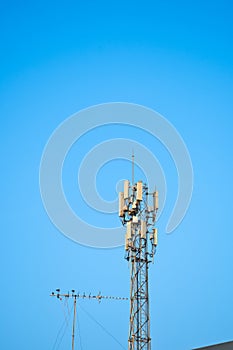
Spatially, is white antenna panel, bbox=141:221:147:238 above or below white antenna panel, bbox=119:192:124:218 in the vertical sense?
below

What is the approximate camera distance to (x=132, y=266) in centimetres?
1505

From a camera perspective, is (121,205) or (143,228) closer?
(143,228)

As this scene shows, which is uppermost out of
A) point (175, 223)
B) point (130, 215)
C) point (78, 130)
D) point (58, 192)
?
point (78, 130)

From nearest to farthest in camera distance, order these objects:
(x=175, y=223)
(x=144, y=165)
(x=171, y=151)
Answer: (x=144, y=165) → (x=175, y=223) → (x=171, y=151)

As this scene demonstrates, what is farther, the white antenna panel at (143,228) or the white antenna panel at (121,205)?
the white antenna panel at (121,205)

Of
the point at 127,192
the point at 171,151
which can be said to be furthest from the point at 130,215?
the point at 171,151

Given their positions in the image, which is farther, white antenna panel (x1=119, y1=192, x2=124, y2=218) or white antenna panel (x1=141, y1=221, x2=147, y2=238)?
white antenna panel (x1=119, y1=192, x2=124, y2=218)

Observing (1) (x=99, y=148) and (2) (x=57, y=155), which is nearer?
(1) (x=99, y=148)

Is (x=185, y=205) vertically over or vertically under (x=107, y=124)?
under

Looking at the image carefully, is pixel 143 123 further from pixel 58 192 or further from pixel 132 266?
pixel 132 266

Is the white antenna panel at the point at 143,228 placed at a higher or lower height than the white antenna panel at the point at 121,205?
lower

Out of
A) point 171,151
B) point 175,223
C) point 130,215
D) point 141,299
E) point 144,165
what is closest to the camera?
point 141,299

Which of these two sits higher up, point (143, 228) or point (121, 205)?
point (121, 205)

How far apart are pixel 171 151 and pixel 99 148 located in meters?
4.43
